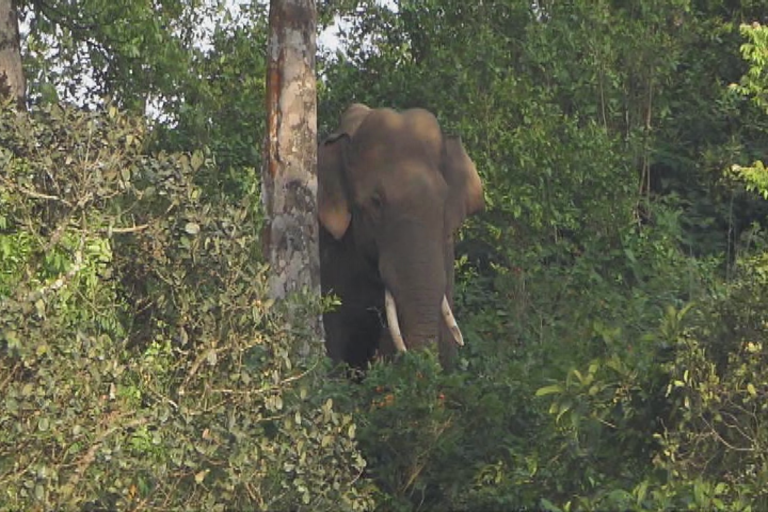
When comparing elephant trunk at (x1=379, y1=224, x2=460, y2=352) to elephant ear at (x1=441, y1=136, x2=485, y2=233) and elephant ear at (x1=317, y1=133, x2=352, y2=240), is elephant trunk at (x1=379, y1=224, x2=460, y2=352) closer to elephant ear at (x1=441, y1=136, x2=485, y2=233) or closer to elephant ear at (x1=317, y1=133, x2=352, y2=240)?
elephant ear at (x1=441, y1=136, x2=485, y2=233)

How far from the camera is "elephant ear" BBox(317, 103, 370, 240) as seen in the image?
16.9 meters

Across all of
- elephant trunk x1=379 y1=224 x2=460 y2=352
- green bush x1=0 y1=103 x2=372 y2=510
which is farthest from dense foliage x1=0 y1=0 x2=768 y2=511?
elephant trunk x1=379 y1=224 x2=460 y2=352

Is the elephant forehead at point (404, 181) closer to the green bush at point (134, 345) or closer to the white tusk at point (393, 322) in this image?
the white tusk at point (393, 322)

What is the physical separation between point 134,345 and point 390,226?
24.6 feet

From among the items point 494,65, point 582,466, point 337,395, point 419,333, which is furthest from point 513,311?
point 582,466

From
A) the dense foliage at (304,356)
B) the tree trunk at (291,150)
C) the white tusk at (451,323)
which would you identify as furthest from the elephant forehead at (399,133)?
the tree trunk at (291,150)

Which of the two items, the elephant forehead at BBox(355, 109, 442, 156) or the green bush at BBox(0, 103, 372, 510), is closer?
the green bush at BBox(0, 103, 372, 510)

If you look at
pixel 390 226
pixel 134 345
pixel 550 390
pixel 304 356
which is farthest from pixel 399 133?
pixel 134 345

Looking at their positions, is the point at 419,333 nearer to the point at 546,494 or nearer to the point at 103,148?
the point at 546,494

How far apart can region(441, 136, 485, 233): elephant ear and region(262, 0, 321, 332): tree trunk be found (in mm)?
3451

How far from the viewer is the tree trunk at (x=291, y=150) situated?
1316 centimetres

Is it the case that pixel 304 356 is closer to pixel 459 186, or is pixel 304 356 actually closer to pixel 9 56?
pixel 9 56

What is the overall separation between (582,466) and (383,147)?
290 inches

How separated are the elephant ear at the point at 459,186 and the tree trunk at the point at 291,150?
3451mm
